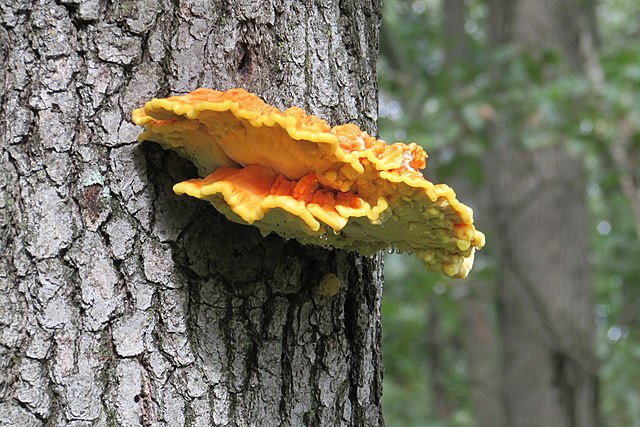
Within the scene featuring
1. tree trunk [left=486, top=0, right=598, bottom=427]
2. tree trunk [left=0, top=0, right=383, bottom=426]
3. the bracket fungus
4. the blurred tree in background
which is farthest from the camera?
tree trunk [left=486, top=0, right=598, bottom=427]

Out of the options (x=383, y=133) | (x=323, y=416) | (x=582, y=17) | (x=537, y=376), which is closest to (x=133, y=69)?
(x=323, y=416)

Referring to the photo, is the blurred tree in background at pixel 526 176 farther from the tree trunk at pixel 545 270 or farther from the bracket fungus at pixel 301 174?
the bracket fungus at pixel 301 174

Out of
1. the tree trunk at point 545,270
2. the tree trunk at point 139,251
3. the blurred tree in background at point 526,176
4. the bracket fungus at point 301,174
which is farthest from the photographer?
the tree trunk at point 545,270

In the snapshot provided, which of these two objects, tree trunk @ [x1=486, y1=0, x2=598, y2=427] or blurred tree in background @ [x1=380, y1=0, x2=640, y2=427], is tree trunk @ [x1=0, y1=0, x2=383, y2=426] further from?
tree trunk @ [x1=486, y1=0, x2=598, y2=427]

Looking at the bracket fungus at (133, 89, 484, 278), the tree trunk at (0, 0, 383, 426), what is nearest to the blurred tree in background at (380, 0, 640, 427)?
the tree trunk at (0, 0, 383, 426)

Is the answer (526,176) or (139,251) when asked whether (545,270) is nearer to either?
(526,176)

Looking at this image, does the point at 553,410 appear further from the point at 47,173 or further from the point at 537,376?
the point at 47,173

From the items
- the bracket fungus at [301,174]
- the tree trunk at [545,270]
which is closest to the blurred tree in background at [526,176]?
the tree trunk at [545,270]
